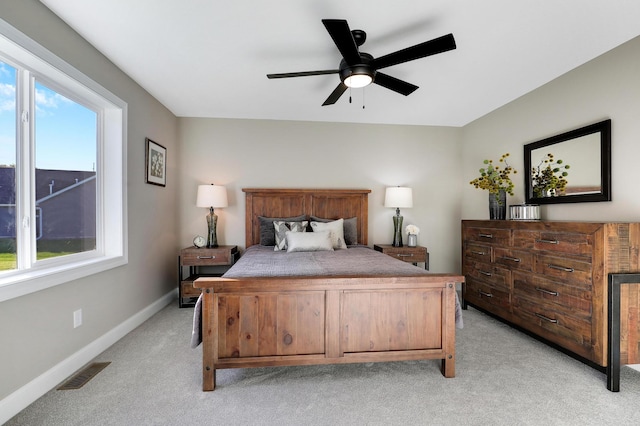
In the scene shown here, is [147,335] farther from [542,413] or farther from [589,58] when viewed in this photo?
[589,58]

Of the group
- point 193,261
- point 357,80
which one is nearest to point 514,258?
point 357,80

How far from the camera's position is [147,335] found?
2.69m

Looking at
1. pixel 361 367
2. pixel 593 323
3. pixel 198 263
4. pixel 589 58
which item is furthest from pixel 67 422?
pixel 589 58

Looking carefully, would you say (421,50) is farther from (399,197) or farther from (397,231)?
(397,231)

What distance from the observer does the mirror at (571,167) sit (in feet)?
7.91

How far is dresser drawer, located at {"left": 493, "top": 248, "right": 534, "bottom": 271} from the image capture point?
8.56 ft

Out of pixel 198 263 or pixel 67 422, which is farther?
pixel 198 263

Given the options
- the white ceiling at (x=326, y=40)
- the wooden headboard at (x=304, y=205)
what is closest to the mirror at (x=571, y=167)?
the white ceiling at (x=326, y=40)

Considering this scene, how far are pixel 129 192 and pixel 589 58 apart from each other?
437 cm

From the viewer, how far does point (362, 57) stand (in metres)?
2.05

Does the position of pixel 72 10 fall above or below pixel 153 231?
above

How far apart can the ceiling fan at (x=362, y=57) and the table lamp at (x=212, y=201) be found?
2015 mm

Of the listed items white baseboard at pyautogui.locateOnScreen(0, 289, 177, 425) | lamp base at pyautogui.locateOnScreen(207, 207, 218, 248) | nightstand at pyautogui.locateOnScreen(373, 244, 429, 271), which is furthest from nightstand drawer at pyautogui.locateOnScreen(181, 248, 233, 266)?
nightstand at pyautogui.locateOnScreen(373, 244, 429, 271)

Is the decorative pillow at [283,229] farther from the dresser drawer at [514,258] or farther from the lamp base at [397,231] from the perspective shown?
the dresser drawer at [514,258]
